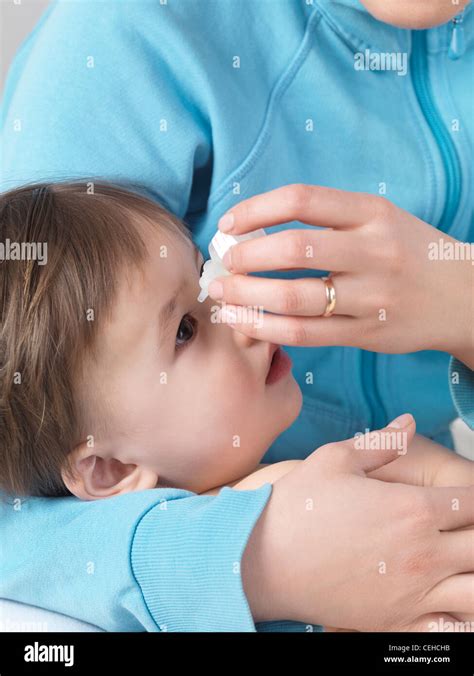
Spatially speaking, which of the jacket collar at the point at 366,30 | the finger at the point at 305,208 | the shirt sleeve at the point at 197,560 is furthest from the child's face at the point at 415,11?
the shirt sleeve at the point at 197,560

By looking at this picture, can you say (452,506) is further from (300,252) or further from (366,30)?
(366,30)

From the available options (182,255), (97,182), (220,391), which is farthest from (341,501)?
(97,182)

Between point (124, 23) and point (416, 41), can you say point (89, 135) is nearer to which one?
point (124, 23)

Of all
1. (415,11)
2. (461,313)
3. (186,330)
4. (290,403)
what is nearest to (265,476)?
(290,403)

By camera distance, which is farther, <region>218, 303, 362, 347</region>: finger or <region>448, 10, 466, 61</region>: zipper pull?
<region>448, 10, 466, 61</region>: zipper pull

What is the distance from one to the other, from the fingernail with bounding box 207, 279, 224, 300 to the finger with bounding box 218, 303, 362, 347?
2cm

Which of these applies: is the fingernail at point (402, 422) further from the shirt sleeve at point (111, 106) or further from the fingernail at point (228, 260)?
the shirt sleeve at point (111, 106)

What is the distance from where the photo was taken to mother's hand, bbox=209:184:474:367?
2.81 ft

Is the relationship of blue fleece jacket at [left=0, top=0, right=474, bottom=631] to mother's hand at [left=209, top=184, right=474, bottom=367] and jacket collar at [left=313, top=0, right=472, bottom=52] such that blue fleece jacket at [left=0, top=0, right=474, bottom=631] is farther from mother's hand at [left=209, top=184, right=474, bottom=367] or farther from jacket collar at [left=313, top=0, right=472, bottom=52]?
mother's hand at [left=209, top=184, right=474, bottom=367]

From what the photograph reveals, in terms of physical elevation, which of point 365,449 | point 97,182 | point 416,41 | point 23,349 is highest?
point 416,41

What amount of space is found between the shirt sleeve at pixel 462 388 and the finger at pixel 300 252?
279mm

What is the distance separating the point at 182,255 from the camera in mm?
1019

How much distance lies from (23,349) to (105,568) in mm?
254

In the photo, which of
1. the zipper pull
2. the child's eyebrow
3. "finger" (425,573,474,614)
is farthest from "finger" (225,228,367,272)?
the zipper pull
